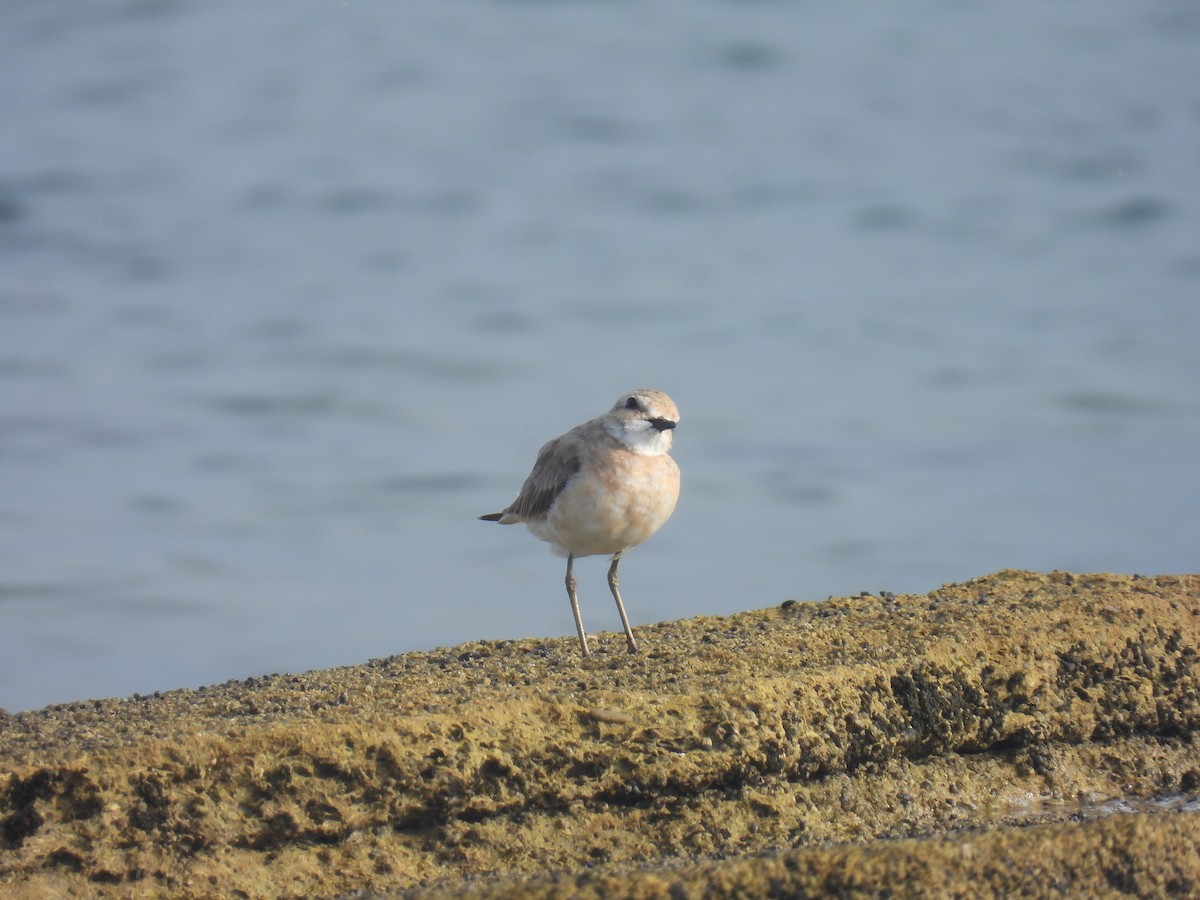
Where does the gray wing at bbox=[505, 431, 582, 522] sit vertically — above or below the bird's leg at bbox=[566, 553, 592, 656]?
above

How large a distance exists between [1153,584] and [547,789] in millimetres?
3777

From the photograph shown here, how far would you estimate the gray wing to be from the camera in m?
7.38

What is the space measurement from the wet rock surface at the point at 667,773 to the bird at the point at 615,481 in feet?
3.27

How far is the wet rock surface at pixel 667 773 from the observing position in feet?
13.9

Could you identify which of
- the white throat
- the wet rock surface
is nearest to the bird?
the white throat

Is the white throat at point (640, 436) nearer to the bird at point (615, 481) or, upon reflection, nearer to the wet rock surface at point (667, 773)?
the bird at point (615, 481)

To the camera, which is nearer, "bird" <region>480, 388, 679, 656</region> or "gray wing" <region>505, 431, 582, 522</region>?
"bird" <region>480, 388, 679, 656</region>

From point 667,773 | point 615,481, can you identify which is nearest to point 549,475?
point 615,481

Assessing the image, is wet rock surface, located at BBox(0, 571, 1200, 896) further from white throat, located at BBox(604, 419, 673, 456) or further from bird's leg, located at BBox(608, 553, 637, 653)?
white throat, located at BBox(604, 419, 673, 456)

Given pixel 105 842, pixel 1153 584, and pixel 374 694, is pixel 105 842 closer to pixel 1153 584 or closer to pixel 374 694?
pixel 374 694

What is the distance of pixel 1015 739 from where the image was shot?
587 cm

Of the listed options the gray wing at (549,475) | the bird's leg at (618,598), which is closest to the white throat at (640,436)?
the gray wing at (549,475)

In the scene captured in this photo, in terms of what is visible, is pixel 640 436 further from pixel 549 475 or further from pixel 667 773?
pixel 667 773

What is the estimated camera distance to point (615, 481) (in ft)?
23.4
